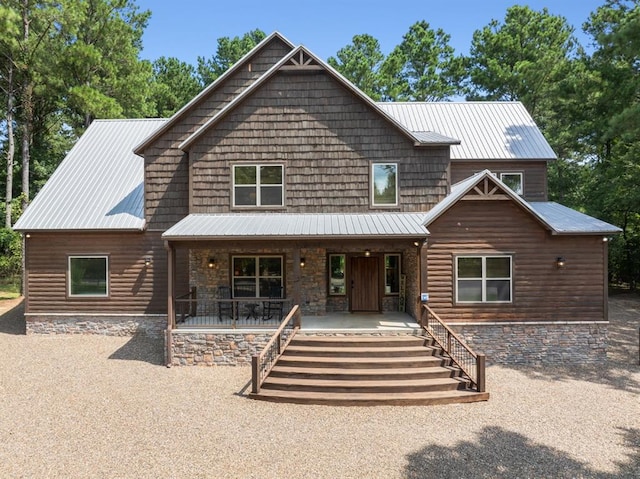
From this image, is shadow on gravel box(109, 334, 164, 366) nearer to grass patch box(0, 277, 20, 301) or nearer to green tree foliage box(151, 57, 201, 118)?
grass patch box(0, 277, 20, 301)

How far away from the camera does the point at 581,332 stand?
11.4m

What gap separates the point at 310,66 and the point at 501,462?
11.5 m

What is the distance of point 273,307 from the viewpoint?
12.9 m

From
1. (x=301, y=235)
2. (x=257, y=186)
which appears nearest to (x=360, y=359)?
(x=301, y=235)

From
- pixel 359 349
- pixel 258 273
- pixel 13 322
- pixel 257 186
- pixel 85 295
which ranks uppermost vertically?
pixel 257 186

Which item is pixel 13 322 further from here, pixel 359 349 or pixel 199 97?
pixel 359 349

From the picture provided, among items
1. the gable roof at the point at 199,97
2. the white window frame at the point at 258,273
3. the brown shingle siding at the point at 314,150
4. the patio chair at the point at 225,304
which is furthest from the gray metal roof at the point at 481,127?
the patio chair at the point at 225,304

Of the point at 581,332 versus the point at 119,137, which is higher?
the point at 119,137

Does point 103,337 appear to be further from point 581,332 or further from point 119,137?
point 581,332

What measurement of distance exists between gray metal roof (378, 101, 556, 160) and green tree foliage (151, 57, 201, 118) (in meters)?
22.2

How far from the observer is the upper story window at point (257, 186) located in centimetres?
1293

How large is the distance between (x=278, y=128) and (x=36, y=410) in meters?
9.63

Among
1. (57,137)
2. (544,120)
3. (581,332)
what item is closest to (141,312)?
(581,332)

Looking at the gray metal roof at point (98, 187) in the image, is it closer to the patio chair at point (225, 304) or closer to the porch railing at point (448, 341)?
the patio chair at point (225, 304)
